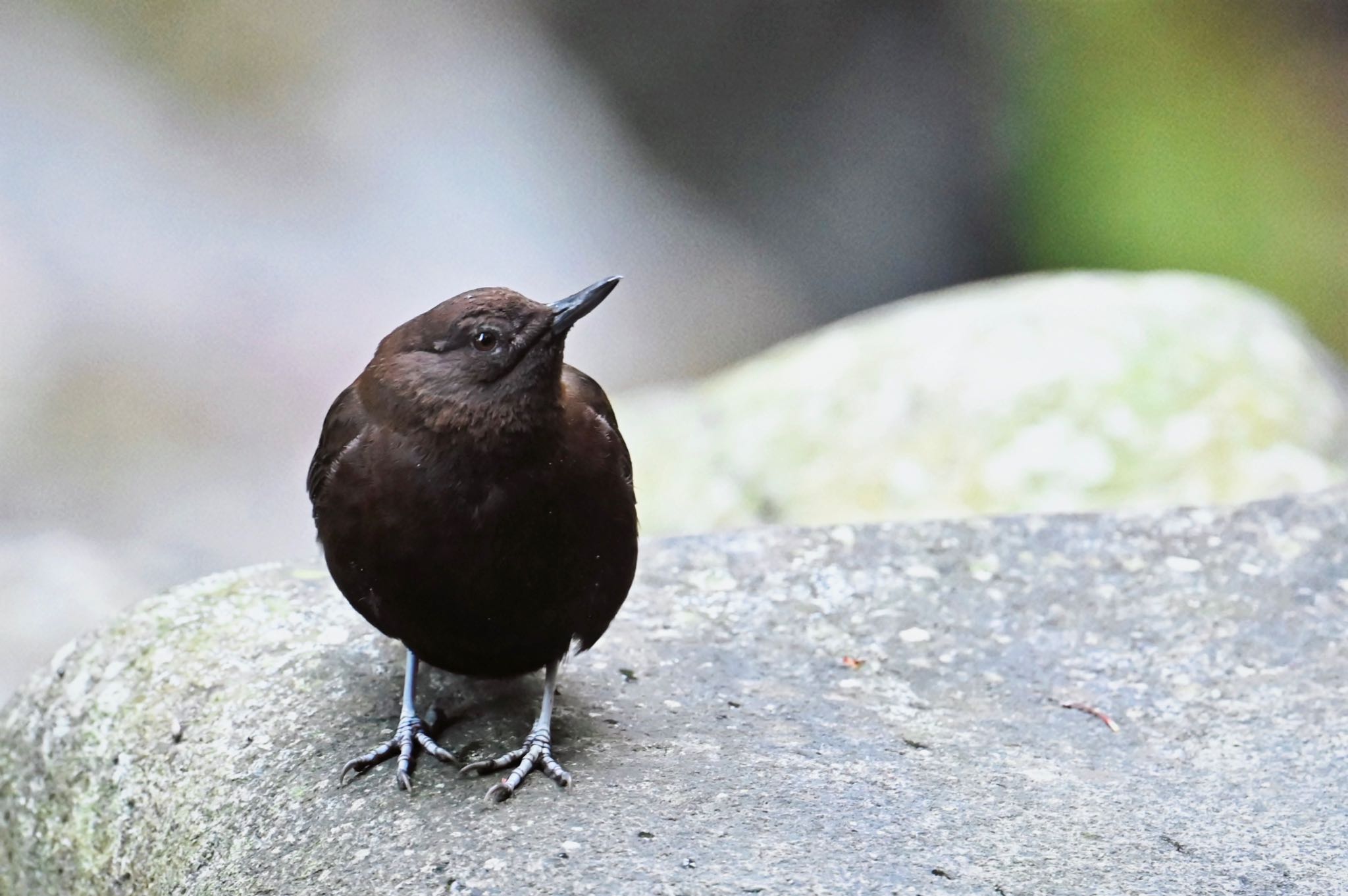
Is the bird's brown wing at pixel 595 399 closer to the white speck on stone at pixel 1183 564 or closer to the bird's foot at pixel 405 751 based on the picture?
the bird's foot at pixel 405 751

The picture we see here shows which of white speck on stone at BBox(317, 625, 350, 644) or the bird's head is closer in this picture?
the bird's head

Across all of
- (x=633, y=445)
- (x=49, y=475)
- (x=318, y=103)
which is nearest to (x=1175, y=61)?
(x=633, y=445)

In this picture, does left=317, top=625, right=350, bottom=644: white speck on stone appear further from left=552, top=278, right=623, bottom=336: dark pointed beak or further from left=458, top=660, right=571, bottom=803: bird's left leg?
left=552, top=278, right=623, bottom=336: dark pointed beak

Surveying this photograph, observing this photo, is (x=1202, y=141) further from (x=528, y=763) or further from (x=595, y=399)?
(x=528, y=763)

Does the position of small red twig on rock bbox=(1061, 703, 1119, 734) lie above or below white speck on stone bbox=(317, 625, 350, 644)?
above

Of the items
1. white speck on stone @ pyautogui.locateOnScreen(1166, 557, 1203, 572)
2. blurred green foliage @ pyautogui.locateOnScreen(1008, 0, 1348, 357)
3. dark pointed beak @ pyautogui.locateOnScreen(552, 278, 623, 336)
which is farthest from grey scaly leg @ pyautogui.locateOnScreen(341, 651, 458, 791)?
blurred green foliage @ pyautogui.locateOnScreen(1008, 0, 1348, 357)

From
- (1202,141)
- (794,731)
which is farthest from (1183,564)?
(1202,141)

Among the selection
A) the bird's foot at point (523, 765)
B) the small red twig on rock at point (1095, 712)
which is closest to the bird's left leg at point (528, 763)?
the bird's foot at point (523, 765)

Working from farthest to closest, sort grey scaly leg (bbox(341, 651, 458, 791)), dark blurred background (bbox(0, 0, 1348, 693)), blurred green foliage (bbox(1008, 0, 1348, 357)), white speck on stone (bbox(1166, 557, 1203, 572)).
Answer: blurred green foliage (bbox(1008, 0, 1348, 357)) → dark blurred background (bbox(0, 0, 1348, 693)) → white speck on stone (bbox(1166, 557, 1203, 572)) → grey scaly leg (bbox(341, 651, 458, 791))
